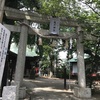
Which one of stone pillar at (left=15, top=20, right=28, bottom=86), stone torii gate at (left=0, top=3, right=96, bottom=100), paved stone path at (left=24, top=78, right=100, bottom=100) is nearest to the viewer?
stone pillar at (left=15, top=20, right=28, bottom=86)

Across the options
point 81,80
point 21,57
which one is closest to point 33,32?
point 21,57

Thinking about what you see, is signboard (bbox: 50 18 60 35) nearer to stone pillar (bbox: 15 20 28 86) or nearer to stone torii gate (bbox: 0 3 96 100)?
stone torii gate (bbox: 0 3 96 100)

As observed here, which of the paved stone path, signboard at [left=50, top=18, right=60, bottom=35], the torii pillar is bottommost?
the paved stone path

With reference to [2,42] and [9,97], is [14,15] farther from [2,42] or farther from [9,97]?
[9,97]

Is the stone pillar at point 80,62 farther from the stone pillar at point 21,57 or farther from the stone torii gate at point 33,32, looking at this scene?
the stone pillar at point 21,57

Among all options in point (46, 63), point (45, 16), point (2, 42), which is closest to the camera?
point (2, 42)

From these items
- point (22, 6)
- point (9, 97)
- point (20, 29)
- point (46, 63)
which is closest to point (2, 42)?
point (9, 97)

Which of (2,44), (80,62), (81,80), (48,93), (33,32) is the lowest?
(48,93)

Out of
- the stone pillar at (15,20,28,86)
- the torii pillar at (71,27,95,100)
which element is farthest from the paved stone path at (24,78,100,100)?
the stone pillar at (15,20,28,86)

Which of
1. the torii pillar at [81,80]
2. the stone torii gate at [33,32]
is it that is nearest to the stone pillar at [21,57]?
the stone torii gate at [33,32]

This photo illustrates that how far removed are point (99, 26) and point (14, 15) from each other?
13.8ft

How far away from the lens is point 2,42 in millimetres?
4977

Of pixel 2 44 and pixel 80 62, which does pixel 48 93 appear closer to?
pixel 80 62

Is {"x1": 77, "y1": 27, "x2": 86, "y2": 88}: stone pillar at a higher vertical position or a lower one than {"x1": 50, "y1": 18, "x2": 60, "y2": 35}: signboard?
lower
